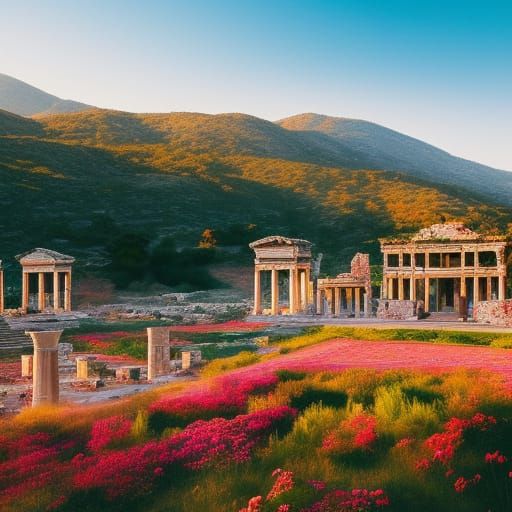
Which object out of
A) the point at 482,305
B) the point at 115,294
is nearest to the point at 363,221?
the point at 115,294

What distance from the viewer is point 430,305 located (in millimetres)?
62719

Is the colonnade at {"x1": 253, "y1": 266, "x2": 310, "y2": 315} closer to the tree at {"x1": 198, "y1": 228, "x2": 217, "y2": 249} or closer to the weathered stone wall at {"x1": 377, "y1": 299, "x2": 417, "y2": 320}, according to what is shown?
the weathered stone wall at {"x1": 377, "y1": 299, "x2": 417, "y2": 320}

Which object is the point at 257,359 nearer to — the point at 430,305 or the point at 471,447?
the point at 471,447

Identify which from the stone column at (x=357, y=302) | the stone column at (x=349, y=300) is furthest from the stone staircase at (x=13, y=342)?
the stone column at (x=349, y=300)

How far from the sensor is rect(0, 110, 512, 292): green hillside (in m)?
102

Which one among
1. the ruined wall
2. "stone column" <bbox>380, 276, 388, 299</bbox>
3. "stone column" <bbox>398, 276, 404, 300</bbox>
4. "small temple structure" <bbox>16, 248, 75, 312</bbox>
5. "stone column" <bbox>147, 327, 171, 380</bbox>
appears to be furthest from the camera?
"small temple structure" <bbox>16, 248, 75, 312</bbox>

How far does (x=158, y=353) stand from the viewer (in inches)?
1230

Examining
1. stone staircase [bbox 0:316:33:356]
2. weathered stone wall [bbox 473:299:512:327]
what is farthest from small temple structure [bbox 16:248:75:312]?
weathered stone wall [bbox 473:299:512:327]

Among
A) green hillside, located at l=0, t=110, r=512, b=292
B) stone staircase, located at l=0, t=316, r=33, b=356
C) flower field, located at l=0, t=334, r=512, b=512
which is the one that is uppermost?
green hillside, located at l=0, t=110, r=512, b=292

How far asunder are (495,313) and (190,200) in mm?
80262

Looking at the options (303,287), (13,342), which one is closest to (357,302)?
(303,287)

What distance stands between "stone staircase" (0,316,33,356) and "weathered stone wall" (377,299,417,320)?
23.3m

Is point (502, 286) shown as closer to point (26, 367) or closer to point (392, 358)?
point (392, 358)

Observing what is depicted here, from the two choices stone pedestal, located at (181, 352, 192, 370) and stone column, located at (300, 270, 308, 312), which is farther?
Answer: stone column, located at (300, 270, 308, 312)
